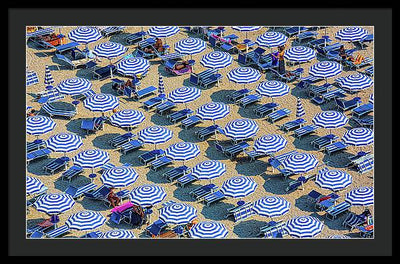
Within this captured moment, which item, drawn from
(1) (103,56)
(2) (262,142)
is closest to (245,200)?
(2) (262,142)

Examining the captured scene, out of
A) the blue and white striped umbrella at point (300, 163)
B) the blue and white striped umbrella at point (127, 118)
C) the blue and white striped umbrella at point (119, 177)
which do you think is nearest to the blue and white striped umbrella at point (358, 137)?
the blue and white striped umbrella at point (300, 163)

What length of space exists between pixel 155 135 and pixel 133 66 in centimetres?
781

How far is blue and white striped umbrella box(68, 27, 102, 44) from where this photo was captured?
263 feet

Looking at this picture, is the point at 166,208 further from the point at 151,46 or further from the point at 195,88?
the point at 151,46

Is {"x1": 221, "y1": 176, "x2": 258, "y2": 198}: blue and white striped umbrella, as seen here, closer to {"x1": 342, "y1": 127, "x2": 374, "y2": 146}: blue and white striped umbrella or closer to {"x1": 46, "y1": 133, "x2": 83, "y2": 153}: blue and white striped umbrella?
{"x1": 342, "y1": 127, "x2": 374, "y2": 146}: blue and white striped umbrella

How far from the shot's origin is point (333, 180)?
6794 cm

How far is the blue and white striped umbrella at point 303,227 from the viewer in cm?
6475

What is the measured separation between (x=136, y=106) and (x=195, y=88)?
3.49 m

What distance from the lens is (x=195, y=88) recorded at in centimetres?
Result: 7594

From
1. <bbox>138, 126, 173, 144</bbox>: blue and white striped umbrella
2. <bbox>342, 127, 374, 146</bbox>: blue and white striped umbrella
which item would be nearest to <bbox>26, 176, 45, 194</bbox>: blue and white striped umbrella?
<bbox>138, 126, 173, 144</bbox>: blue and white striped umbrella

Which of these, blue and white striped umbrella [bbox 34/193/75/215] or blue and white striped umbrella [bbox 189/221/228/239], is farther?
blue and white striped umbrella [bbox 34/193/75/215]

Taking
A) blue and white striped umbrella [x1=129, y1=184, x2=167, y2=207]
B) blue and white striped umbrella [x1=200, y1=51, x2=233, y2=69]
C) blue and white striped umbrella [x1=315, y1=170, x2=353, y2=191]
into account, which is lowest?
blue and white striped umbrella [x1=129, y1=184, x2=167, y2=207]

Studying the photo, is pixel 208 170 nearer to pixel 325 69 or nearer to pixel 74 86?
pixel 74 86

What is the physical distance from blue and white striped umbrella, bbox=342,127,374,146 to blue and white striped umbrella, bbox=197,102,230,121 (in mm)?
6760
